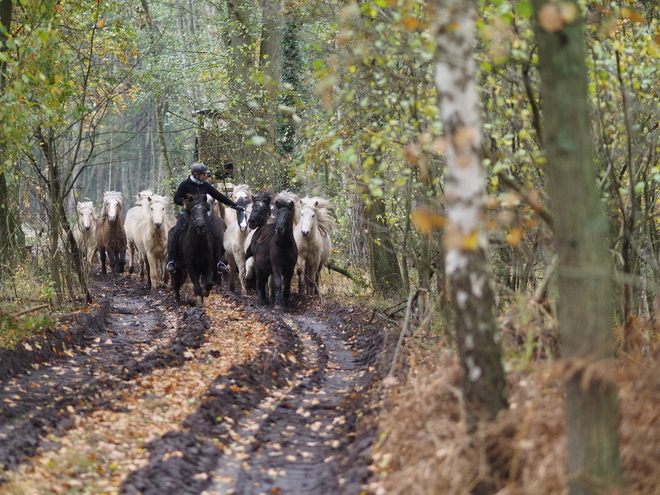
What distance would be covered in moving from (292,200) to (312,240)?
110 centimetres

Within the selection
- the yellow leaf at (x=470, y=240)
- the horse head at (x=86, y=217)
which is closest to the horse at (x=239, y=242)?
the horse head at (x=86, y=217)

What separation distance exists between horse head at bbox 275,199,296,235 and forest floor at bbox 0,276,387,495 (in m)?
2.96

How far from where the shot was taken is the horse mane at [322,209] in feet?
56.0

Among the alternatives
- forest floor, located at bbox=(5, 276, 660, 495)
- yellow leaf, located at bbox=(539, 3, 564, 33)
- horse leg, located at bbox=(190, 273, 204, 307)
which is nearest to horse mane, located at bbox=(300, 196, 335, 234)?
horse leg, located at bbox=(190, 273, 204, 307)

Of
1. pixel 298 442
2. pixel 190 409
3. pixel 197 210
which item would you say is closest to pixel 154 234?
pixel 197 210

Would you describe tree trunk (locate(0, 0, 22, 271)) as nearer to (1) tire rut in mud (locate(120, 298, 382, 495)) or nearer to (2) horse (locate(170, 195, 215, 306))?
(2) horse (locate(170, 195, 215, 306))

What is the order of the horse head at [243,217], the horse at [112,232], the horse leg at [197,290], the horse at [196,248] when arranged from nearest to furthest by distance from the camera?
the horse at [196,248] → the horse leg at [197,290] → the horse head at [243,217] → the horse at [112,232]

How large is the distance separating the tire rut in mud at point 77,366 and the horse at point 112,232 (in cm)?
828

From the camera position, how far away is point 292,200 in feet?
54.9

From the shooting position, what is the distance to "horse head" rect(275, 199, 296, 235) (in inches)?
628

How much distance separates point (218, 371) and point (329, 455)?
3047 mm

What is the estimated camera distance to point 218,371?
9.60 m

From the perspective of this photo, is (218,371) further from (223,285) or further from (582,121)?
(223,285)

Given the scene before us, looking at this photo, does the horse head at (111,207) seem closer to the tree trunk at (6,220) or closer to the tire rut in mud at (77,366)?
the tree trunk at (6,220)
